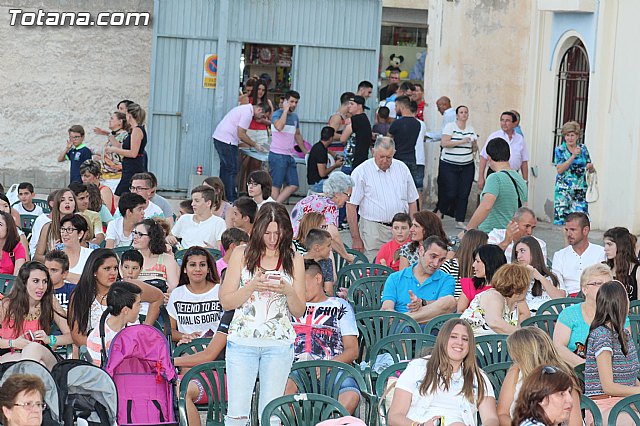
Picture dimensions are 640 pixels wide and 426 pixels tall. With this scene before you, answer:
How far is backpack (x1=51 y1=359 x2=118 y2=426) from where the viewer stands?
7.21 m

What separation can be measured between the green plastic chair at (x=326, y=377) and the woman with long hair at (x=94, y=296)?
1.51 metres

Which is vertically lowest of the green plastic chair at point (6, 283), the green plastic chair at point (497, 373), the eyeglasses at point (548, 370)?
the green plastic chair at point (497, 373)

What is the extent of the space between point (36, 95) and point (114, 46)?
145 cm

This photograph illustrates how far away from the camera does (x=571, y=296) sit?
34.1ft

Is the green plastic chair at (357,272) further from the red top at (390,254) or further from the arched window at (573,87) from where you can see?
the arched window at (573,87)

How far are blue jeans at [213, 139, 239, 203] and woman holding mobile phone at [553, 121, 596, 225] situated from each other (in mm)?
4827

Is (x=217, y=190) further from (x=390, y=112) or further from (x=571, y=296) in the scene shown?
(x=390, y=112)

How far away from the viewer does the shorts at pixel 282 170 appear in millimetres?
17016

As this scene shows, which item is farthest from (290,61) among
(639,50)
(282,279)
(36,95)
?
(282,279)

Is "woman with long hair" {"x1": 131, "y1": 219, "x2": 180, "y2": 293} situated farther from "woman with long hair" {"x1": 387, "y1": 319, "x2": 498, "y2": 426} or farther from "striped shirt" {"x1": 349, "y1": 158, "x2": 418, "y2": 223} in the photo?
"woman with long hair" {"x1": 387, "y1": 319, "x2": 498, "y2": 426}

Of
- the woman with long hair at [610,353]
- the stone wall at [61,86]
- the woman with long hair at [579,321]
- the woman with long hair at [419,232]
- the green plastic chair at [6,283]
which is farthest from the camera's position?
the stone wall at [61,86]

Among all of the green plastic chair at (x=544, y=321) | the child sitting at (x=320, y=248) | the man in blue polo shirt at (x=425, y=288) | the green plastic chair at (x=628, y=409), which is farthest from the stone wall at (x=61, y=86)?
the green plastic chair at (x=628, y=409)

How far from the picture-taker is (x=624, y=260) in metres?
10.1

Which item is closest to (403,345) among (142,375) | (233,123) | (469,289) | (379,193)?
(469,289)
